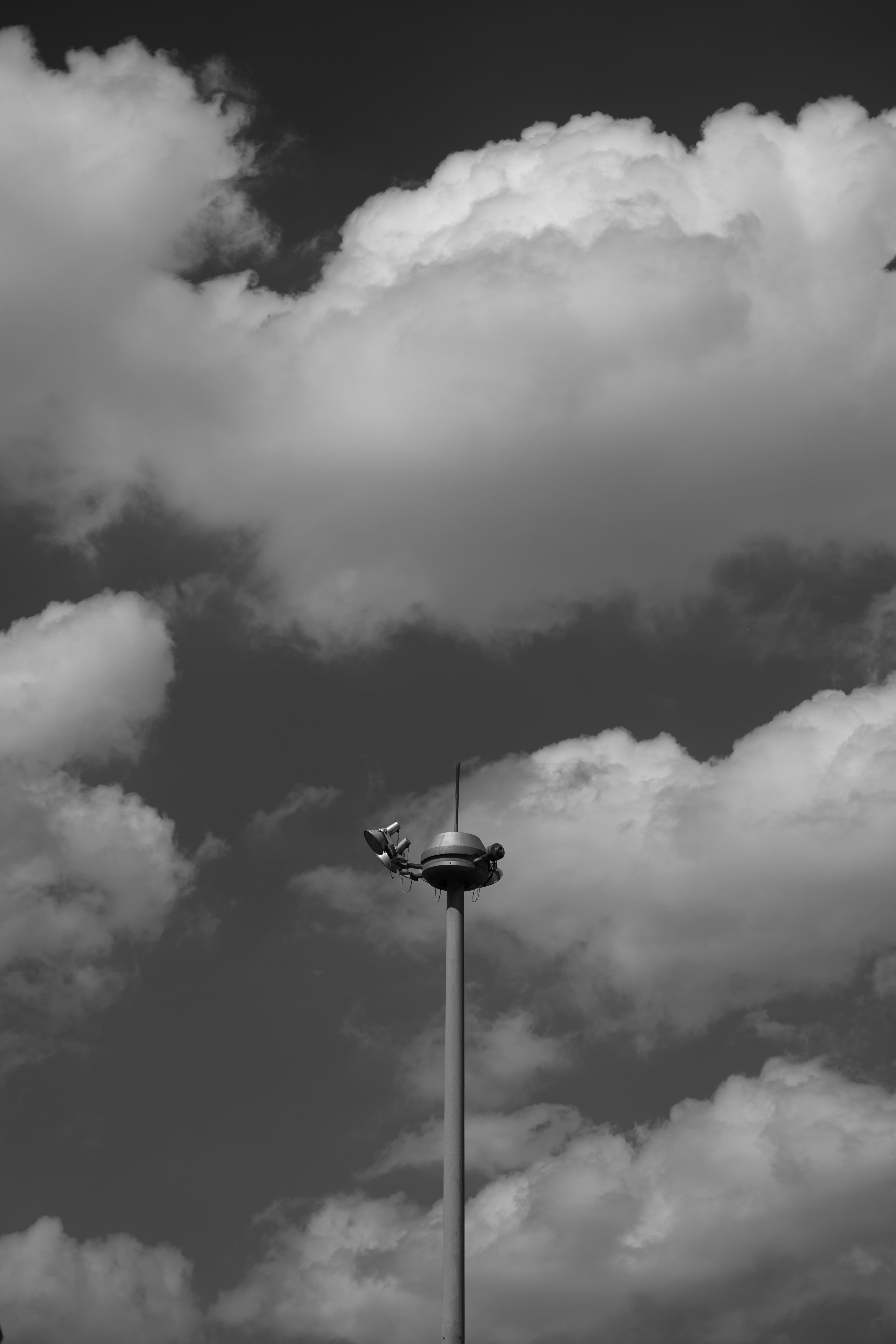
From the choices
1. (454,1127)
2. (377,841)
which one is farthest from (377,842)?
(454,1127)

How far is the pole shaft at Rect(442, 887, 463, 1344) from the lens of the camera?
194 ft

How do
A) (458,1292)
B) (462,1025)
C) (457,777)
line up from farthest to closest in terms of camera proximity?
(457,777), (462,1025), (458,1292)

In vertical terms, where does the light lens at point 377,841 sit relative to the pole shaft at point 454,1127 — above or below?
above

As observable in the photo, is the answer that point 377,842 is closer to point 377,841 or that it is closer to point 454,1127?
point 377,841

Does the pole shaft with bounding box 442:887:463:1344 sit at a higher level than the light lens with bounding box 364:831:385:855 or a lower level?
lower

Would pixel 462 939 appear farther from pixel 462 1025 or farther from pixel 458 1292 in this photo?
pixel 458 1292

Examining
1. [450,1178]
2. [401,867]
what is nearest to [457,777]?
[401,867]

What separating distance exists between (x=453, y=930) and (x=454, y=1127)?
6940 millimetres

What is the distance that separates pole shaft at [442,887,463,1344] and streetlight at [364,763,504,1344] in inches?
0.7

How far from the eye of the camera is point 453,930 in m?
66.1

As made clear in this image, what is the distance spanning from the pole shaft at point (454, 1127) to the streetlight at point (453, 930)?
0.06ft

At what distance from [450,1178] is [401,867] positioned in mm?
10888

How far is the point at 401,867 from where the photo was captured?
66.9m

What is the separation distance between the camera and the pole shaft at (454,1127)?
5922 cm
